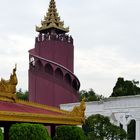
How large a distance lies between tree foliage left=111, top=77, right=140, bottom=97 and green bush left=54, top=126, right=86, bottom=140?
2245cm

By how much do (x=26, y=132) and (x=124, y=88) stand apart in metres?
26.2

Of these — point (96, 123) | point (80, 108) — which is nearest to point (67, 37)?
point (96, 123)

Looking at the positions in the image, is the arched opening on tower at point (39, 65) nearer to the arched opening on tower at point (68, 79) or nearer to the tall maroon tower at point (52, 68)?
the tall maroon tower at point (52, 68)

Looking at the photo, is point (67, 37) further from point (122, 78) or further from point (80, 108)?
point (80, 108)

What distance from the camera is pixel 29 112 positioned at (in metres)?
10.9

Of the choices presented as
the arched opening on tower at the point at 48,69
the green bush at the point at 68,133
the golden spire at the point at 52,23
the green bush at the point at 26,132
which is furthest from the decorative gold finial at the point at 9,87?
the golden spire at the point at 52,23

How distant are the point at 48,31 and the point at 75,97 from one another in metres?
5.66

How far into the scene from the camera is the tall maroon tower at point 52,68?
104 ft

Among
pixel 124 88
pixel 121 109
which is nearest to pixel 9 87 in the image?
pixel 121 109

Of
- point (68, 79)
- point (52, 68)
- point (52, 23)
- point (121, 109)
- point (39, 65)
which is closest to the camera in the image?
point (121, 109)

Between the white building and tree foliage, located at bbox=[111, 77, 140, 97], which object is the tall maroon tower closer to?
tree foliage, located at bbox=[111, 77, 140, 97]

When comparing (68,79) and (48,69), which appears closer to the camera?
(48,69)

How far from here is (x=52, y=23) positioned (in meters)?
34.4

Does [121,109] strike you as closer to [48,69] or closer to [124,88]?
[48,69]
